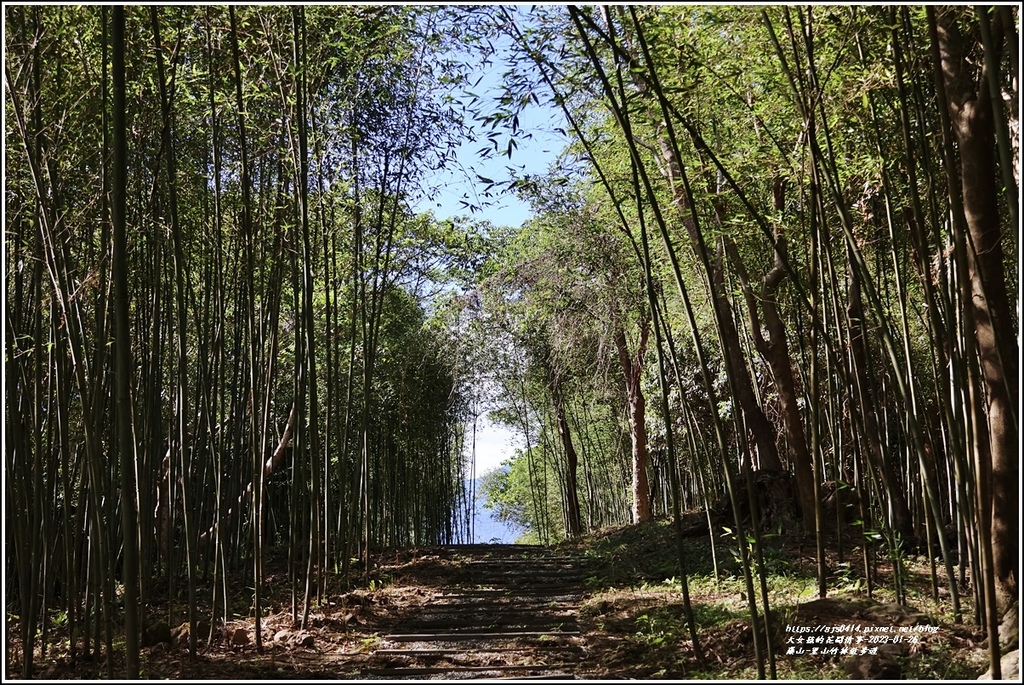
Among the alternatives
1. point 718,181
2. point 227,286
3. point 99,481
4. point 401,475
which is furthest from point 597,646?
point 401,475

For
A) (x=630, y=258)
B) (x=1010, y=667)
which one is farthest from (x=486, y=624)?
(x=630, y=258)

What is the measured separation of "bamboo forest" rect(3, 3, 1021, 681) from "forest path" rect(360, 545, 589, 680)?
0.12ft

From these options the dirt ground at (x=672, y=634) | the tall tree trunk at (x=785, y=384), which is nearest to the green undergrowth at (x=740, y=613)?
the dirt ground at (x=672, y=634)

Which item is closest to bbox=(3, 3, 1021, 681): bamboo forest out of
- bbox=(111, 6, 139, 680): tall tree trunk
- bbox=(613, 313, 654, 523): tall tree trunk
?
bbox=(111, 6, 139, 680): tall tree trunk

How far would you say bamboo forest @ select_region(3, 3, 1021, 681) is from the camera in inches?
114

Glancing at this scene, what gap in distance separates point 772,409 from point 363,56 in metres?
6.09

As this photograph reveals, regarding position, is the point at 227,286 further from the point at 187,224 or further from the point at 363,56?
the point at 363,56

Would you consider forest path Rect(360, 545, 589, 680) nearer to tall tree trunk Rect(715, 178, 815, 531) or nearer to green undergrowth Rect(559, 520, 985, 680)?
green undergrowth Rect(559, 520, 985, 680)

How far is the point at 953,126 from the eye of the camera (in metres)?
3.21

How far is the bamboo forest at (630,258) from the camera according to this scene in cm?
289

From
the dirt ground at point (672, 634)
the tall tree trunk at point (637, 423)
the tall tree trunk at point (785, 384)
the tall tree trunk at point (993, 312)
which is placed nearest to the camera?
the tall tree trunk at point (993, 312)

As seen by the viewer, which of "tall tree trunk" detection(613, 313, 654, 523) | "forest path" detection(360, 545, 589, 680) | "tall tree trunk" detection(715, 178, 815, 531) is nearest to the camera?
"forest path" detection(360, 545, 589, 680)

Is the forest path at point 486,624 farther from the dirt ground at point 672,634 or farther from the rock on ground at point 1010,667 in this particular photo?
the rock on ground at point 1010,667

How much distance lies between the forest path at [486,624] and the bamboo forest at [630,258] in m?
0.04
